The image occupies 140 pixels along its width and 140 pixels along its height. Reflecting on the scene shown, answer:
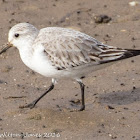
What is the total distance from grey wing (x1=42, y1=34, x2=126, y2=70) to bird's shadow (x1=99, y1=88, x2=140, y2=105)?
0.97m

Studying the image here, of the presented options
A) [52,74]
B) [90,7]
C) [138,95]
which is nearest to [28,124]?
[52,74]

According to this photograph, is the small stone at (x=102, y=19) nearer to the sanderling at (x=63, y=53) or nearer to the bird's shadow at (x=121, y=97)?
the bird's shadow at (x=121, y=97)

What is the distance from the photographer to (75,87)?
32.8ft

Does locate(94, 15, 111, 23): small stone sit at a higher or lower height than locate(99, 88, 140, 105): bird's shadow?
higher

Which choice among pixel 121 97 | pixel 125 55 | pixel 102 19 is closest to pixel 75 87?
pixel 121 97

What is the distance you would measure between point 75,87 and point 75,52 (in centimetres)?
135

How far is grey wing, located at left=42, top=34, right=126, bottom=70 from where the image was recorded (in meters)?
8.71

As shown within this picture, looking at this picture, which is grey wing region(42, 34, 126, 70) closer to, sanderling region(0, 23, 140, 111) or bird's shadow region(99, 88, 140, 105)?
sanderling region(0, 23, 140, 111)

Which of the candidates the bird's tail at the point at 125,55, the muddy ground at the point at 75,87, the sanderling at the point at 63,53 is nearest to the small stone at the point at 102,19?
the muddy ground at the point at 75,87

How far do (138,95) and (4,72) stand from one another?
2.79 metres

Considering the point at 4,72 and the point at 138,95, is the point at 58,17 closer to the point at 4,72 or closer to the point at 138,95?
the point at 4,72

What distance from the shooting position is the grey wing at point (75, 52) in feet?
28.6

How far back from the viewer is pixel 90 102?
30.8 feet

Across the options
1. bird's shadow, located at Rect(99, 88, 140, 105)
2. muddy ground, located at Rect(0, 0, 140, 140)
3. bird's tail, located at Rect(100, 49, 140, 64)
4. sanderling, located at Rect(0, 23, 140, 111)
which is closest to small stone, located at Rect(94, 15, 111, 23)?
muddy ground, located at Rect(0, 0, 140, 140)
